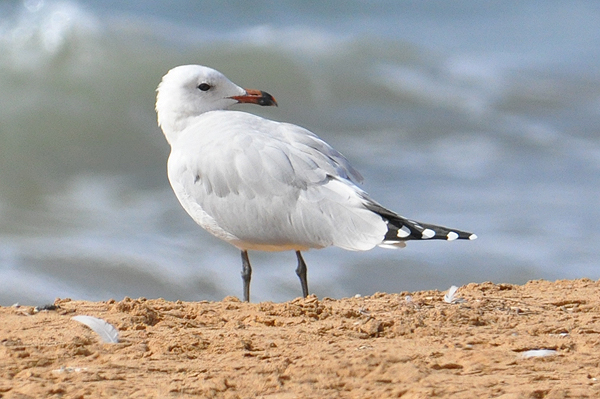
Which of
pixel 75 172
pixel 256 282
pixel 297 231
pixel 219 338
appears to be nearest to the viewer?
pixel 219 338

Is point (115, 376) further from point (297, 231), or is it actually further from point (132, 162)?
point (132, 162)

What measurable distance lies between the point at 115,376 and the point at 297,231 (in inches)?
102

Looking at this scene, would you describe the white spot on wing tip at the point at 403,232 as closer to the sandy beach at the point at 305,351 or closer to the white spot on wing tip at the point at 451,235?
the white spot on wing tip at the point at 451,235

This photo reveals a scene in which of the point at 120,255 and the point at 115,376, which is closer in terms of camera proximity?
the point at 115,376

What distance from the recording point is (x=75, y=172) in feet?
36.7

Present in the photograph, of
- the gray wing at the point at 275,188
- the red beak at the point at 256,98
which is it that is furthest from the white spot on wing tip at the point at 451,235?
the red beak at the point at 256,98

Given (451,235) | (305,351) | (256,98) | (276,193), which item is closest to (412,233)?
(451,235)

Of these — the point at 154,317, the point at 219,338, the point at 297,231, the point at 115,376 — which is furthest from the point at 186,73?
the point at 115,376

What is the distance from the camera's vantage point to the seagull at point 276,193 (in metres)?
5.48

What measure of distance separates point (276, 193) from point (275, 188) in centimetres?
3

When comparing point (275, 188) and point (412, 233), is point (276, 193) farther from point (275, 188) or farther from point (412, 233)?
point (412, 233)

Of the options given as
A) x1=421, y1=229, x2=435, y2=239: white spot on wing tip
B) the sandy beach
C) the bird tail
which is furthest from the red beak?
the sandy beach

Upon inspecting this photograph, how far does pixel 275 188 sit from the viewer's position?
5.73 m

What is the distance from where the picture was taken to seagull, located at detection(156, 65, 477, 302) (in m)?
5.48
